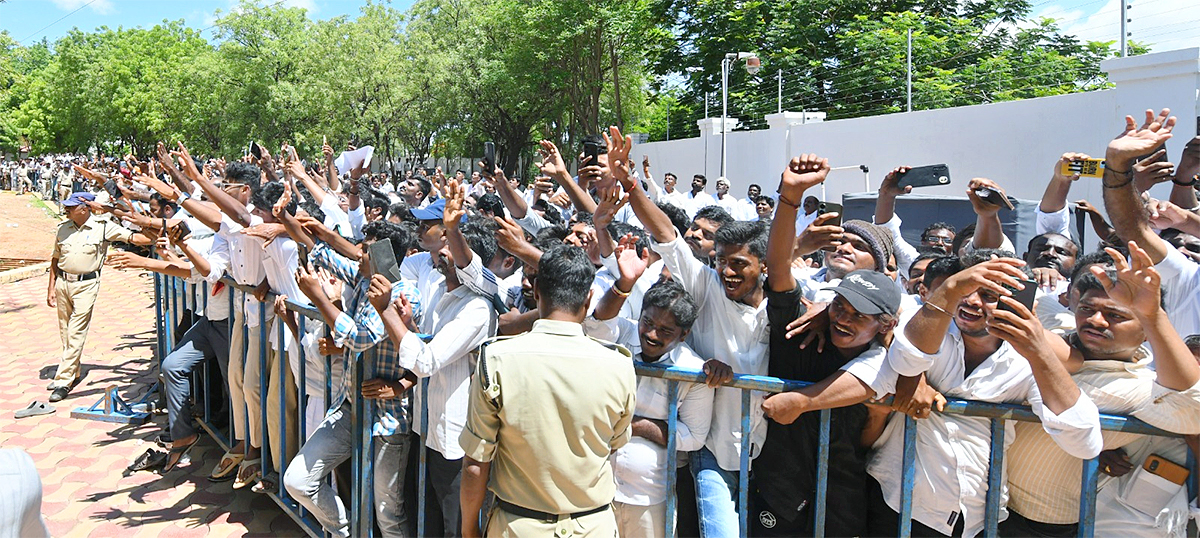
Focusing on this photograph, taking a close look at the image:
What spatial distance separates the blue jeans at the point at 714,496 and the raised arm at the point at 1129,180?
2.09 metres

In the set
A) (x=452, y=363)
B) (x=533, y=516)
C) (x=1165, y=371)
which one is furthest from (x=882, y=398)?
(x=452, y=363)

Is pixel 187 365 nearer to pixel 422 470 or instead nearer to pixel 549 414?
pixel 422 470

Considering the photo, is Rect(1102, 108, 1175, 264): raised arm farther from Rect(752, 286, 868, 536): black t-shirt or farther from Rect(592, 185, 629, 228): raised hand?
Rect(592, 185, 629, 228): raised hand

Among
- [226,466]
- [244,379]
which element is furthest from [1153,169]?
[226,466]

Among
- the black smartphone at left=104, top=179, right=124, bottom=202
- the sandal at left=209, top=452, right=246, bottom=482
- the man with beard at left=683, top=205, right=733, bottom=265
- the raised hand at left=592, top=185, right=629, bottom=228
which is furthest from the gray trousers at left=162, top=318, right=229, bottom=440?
the black smartphone at left=104, top=179, right=124, bottom=202

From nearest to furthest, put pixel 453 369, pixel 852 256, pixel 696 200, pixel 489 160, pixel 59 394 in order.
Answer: pixel 453 369 → pixel 852 256 → pixel 59 394 → pixel 489 160 → pixel 696 200

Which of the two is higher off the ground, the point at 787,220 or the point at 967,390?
the point at 787,220

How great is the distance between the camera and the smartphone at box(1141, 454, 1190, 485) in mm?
2395

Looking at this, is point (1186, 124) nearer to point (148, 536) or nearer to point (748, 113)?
point (148, 536)

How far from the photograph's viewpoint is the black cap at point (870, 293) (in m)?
2.62

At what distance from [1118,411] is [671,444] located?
1.48 metres

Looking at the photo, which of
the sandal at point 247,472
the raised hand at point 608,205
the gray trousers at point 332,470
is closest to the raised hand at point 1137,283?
the raised hand at point 608,205

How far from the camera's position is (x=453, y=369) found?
3307 mm

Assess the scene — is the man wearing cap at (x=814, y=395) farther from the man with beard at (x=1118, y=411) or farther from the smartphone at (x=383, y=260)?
the smartphone at (x=383, y=260)
